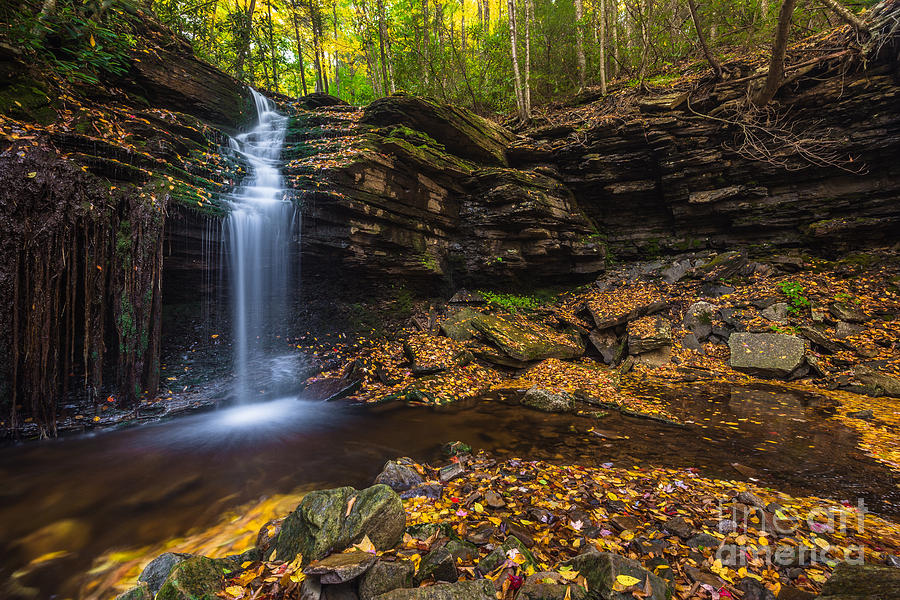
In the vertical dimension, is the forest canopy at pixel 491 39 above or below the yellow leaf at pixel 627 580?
above

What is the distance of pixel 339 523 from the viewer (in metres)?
2.44

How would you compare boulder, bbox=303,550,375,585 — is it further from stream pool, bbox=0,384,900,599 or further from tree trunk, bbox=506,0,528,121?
tree trunk, bbox=506,0,528,121

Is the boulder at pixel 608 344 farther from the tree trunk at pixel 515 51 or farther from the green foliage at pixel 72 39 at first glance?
the green foliage at pixel 72 39

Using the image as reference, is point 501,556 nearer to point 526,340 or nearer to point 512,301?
point 526,340

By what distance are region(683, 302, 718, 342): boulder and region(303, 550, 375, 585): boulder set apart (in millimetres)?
10132

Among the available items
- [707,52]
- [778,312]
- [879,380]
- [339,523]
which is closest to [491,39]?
[707,52]

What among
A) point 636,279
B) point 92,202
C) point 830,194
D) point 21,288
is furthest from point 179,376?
point 830,194

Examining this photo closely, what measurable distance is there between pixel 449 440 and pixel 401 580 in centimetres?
309

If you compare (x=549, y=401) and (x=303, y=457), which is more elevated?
(x=549, y=401)

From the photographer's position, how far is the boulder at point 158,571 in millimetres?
2383

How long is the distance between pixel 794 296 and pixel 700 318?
2.36 metres

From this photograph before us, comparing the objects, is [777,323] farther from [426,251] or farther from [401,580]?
[401,580]

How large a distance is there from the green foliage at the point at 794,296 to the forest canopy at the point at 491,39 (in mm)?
7252

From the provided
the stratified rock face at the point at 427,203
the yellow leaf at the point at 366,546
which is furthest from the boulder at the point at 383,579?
the stratified rock face at the point at 427,203
